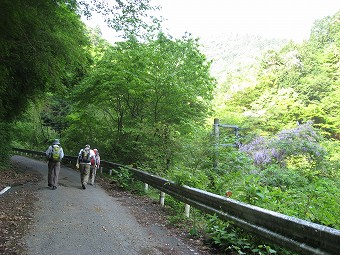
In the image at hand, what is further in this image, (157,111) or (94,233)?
(157,111)

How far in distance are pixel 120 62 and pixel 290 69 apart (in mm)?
29598

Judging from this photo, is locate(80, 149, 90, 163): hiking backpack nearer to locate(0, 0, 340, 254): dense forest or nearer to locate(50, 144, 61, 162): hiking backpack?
locate(50, 144, 61, 162): hiking backpack

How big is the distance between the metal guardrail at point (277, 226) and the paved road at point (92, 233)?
3.25 ft

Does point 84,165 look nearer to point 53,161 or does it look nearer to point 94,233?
point 53,161

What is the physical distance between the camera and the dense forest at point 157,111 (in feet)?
26.5

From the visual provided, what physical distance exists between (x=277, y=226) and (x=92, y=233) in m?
3.42

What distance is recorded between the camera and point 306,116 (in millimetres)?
30562

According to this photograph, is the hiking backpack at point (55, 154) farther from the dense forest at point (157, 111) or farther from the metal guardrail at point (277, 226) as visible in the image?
the metal guardrail at point (277, 226)

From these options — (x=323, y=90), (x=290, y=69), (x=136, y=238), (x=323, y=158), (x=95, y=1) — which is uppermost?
(x=290, y=69)

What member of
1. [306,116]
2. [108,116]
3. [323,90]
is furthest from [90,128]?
[323,90]

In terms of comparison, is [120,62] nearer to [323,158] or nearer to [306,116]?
[323,158]

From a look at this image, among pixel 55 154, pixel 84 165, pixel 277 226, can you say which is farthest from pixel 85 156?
pixel 277 226

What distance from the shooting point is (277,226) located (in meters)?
4.33

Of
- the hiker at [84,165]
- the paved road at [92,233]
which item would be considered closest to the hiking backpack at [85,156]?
the hiker at [84,165]
